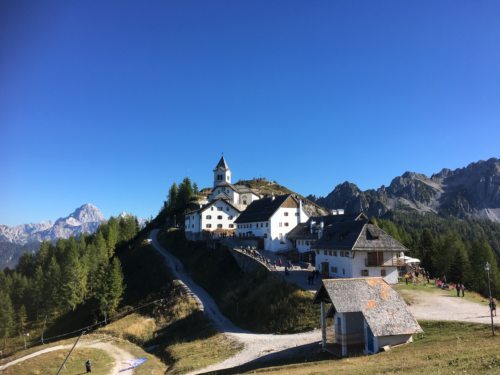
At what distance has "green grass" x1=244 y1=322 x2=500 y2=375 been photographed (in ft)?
55.9

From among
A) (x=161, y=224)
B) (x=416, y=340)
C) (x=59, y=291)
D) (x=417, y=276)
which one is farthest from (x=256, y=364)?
(x=161, y=224)

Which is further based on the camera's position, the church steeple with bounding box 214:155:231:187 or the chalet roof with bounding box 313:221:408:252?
the church steeple with bounding box 214:155:231:187

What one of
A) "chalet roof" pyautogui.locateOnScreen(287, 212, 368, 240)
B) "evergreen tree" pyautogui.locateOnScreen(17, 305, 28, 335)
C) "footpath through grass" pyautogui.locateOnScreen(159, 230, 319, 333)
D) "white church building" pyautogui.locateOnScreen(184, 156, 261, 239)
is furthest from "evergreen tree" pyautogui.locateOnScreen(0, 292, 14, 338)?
"chalet roof" pyautogui.locateOnScreen(287, 212, 368, 240)

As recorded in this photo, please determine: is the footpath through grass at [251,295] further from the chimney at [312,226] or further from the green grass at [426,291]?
the chimney at [312,226]

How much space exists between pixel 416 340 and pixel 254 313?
22.7 meters

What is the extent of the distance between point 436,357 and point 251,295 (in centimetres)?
3269

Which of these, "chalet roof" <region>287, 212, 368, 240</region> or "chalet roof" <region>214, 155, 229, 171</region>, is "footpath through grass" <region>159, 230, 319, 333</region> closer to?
"chalet roof" <region>287, 212, 368, 240</region>

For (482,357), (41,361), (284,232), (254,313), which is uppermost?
(284,232)

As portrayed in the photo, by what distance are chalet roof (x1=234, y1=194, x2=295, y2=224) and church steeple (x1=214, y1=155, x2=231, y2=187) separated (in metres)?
46.0

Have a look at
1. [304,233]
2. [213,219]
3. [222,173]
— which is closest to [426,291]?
[304,233]

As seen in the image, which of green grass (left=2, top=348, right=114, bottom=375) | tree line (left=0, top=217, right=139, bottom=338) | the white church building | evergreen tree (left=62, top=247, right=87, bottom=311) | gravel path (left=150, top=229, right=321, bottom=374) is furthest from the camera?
the white church building

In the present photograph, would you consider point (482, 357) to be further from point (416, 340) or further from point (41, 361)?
point (41, 361)

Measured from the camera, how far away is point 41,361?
37938 millimetres

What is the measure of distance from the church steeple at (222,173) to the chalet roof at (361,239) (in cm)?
7717
